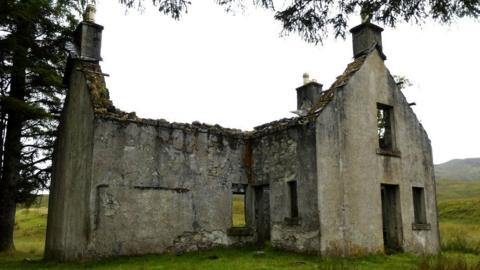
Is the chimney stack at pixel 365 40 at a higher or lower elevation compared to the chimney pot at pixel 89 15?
lower

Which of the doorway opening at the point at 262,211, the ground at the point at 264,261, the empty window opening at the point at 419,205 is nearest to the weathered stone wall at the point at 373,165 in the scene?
the empty window opening at the point at 419,205

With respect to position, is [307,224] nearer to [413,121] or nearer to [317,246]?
[317,246]

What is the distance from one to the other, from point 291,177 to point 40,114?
9529 millimetres

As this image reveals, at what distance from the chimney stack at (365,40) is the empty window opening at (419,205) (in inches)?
192

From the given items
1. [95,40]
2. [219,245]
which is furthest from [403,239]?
[95,40]

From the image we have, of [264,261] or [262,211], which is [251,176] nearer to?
[262,211]

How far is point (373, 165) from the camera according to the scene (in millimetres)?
13828

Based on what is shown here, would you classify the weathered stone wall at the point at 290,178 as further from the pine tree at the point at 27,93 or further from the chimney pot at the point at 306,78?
the pine tree at the point at 27,93

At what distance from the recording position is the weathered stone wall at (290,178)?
12.6 metres

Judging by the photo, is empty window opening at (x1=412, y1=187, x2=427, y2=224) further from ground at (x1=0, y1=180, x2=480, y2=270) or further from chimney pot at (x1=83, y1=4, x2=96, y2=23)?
chimney pot at (x1=83, y1=4, x2=96, y2=23)

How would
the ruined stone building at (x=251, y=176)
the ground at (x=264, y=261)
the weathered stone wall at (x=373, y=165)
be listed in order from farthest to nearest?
the weathered stone wall at (x=373, y=165), the ruined stone building at (x=251, y=176), the ground at (x=264, y=261)

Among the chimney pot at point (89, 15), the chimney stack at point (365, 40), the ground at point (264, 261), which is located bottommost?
the ground at point (264, 261)

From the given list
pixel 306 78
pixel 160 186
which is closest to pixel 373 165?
pixel 306 78

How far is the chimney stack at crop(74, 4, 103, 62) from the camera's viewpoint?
14.7 metres
